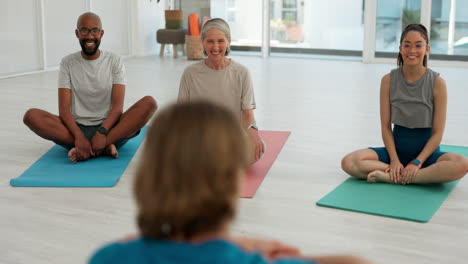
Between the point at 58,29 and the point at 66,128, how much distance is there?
4.76m

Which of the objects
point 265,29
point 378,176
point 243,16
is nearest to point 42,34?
point 243,16

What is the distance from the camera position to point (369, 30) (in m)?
8.95

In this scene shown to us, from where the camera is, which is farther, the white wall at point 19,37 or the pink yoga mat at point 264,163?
the white wall at point 19,37

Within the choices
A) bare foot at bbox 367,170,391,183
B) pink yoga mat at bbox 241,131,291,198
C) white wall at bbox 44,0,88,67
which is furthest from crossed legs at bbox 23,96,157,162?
white wall at bbox 44,0,88,67

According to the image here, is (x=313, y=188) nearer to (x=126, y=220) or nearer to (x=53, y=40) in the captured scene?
(x=126, y=220)

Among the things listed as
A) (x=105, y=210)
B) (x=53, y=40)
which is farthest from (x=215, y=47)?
(x=53, y=40)

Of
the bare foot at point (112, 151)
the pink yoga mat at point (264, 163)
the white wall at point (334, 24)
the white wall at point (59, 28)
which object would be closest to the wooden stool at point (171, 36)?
the white wall at point (59, 28)

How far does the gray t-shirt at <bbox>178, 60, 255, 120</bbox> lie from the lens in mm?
3525

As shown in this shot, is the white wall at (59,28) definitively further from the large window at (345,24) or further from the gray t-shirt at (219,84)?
the gray t-shirt at (219,84)

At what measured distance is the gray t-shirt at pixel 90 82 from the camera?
12.6 feet

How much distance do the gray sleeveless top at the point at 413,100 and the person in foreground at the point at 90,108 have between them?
57.5 inches

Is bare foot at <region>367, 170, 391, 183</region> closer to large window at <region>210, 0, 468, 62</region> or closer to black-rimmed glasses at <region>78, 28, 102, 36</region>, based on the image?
black-rimmed glasses at <region>78, 28, 102, 36</region>

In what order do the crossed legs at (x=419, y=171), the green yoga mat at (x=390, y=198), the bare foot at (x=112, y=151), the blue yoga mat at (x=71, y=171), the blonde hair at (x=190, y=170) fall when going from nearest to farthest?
the blonde hair at (x=190, y=170)
the green yoga mat at (x=390, y=198)
the crossed legs at (x=419, y=171)
the blue yoga mat at (x=71, y=171)
the bare foot at (x=112, y=151)

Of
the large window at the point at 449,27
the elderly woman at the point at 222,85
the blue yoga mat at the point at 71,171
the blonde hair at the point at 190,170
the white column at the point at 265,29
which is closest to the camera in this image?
the blonde hair at the point at 190,170
